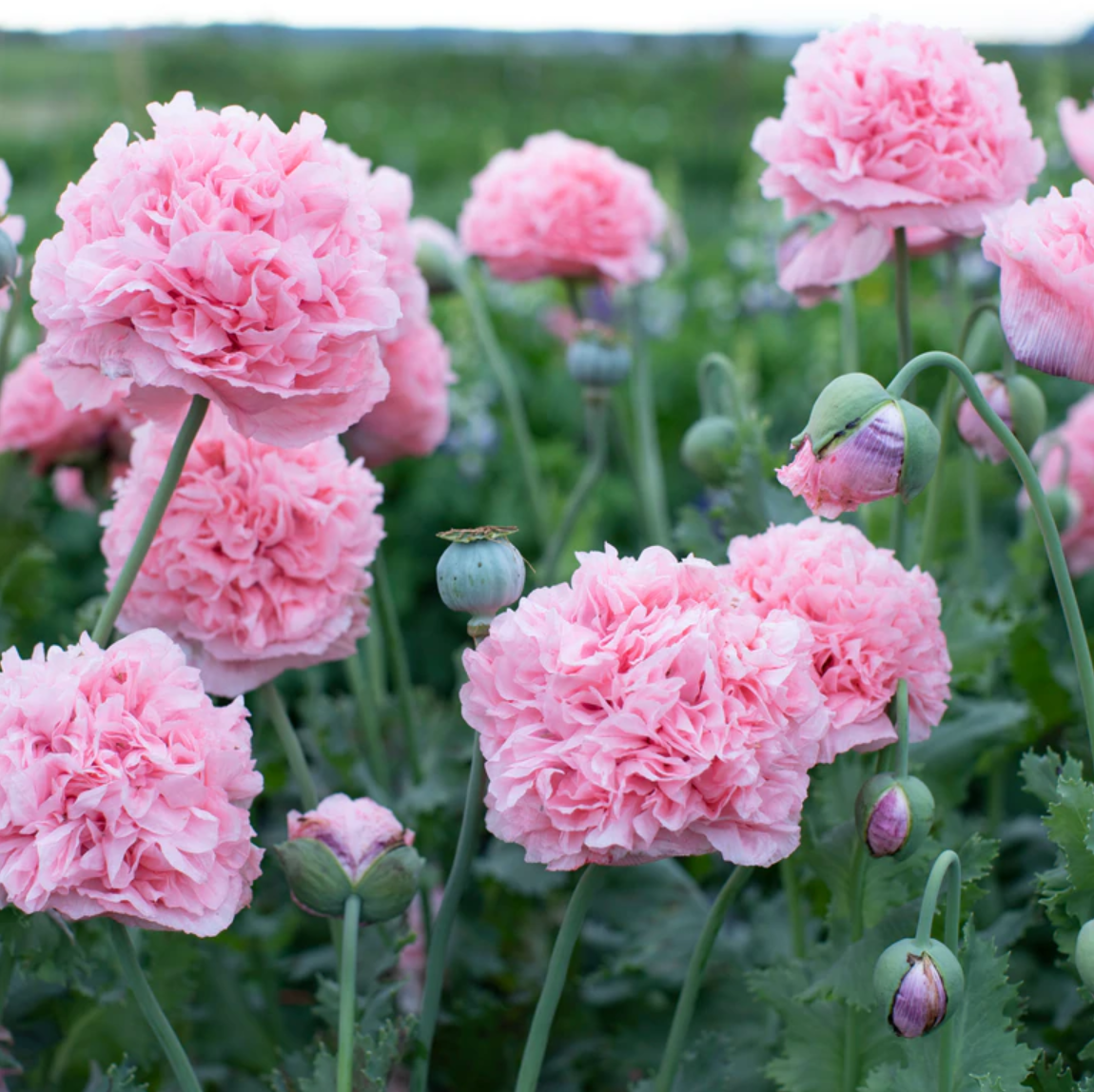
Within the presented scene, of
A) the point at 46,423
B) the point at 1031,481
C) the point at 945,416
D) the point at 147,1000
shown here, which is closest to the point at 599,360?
the point at 945,416

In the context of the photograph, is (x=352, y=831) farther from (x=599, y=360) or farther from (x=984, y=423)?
(x=599, y=360)

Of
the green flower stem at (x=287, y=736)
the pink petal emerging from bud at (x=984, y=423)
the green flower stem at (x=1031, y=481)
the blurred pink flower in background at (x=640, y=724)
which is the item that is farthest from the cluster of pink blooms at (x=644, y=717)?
the pink petal emerging from bud at (x=984, y=423)

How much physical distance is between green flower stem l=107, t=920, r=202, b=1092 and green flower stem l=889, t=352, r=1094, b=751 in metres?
0.72

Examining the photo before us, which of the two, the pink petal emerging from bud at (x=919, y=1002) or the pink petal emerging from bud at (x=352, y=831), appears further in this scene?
the pink petal emerging from bud at (x=352, y=831)

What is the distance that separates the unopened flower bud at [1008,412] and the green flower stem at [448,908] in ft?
2.00

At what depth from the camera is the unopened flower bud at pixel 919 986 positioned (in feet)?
3.04

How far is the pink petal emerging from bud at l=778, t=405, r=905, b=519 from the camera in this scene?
949 millimetres

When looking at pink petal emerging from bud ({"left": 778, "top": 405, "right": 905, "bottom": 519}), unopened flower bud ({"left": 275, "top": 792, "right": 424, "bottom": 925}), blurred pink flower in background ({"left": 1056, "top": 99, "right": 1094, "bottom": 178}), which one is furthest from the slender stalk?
blurred pink flower in background ({"left": 1056, "top": 99, "right": 1094, "bottom": 178})

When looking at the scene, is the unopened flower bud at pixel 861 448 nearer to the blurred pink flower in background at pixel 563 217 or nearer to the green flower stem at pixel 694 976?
the green flower stem at pixel 694 976

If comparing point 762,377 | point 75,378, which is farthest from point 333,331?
point 762,377

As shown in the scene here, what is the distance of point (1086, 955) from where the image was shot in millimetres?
950

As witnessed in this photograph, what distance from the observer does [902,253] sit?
4.26 ft

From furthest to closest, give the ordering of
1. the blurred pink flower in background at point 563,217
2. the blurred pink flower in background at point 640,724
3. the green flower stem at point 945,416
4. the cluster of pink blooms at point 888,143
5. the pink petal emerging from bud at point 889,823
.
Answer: the blurred pink flower in background at point 563,217
the green flower stem at point 945,416
the cluster of pink blooms at point 888,143
the pink petal emerging from bud at point 889,823
the blurred pink flower in background at point 640,724

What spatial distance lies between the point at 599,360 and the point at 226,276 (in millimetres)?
902
